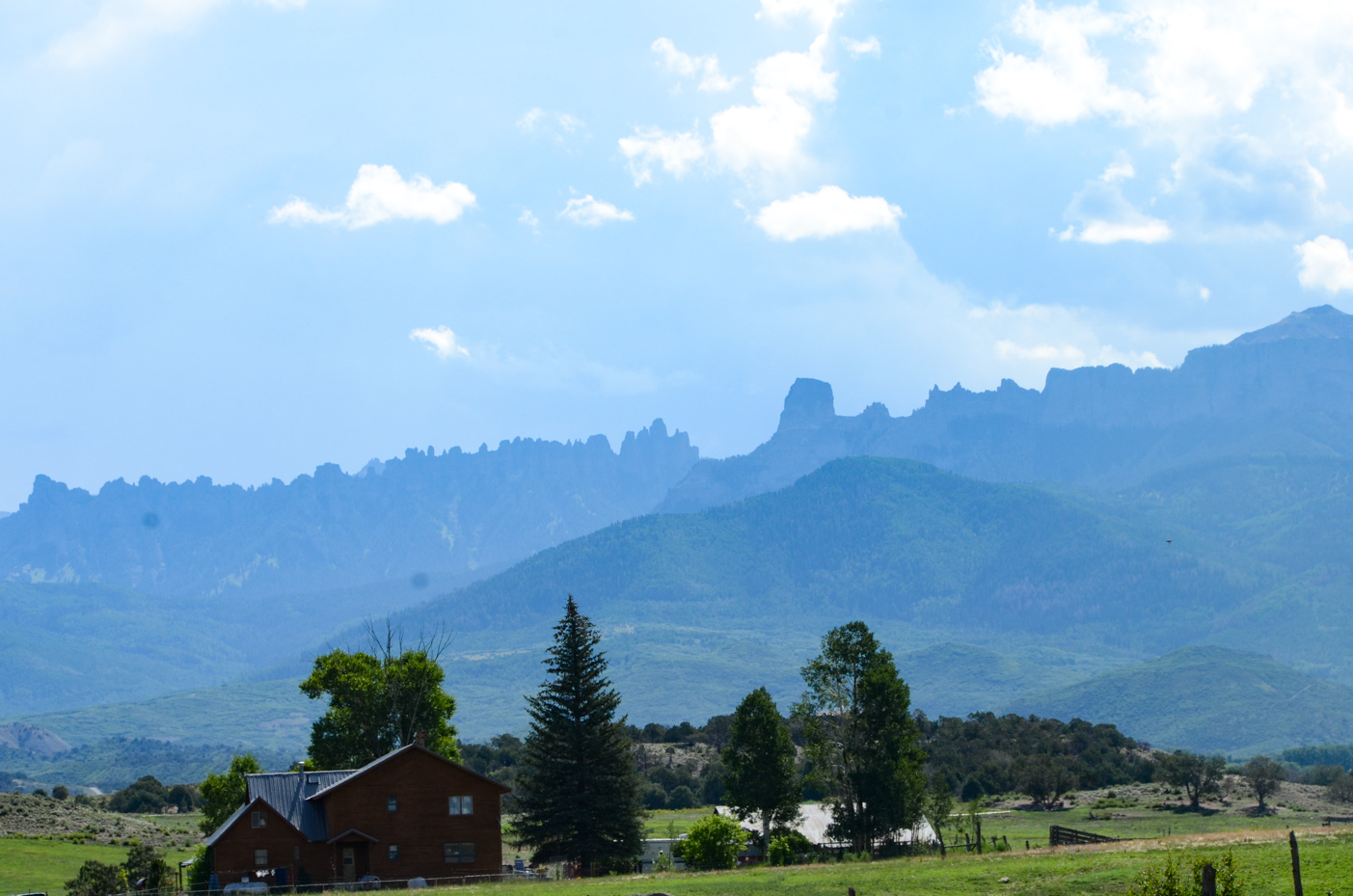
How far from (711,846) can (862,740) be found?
12.1 m

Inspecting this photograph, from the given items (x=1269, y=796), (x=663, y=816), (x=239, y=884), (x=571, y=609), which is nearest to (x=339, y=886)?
(x=239, y=884)

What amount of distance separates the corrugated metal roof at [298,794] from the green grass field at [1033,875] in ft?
48.3

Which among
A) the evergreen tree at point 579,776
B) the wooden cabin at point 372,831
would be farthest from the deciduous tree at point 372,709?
the wooden cabin at point 372,831

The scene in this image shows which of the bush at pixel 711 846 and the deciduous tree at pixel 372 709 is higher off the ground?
the deciduous tree at pixel 372 709

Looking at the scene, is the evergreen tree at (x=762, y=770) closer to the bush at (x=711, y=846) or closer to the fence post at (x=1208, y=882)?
the bush at (x=711, y=846)

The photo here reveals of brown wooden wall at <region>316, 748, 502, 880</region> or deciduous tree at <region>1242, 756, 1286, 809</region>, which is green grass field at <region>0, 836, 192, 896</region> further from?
deciduous tree at <region>1242, 756, 1286, 809</region>

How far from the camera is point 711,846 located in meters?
50.7

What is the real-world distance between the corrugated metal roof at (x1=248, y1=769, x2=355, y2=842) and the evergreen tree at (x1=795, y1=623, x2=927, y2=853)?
22.5 metres

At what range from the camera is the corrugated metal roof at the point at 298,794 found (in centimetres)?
5188

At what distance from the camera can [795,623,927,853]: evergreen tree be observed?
191 feet

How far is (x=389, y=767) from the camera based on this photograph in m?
52.1

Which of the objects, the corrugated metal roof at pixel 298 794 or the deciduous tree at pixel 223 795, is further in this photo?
the deciduous tree at pixel 223 795

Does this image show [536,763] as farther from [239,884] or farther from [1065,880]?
[1065,880]

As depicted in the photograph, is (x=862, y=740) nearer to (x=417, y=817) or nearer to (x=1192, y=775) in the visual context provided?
(x=417, y=817)
